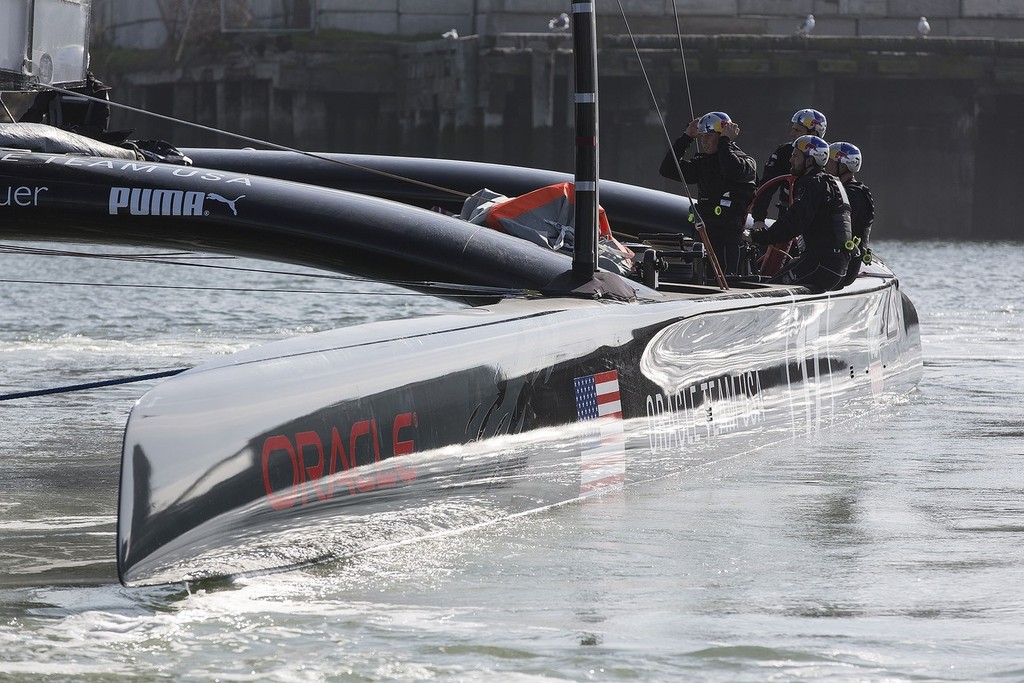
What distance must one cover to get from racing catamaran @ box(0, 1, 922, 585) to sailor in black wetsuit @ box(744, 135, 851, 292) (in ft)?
0.54

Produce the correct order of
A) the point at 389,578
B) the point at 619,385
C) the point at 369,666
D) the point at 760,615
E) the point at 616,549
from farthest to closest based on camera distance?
the point at 619,385, the point at 616,549, the point at 389,578, the point at 760,615, the point at 369,666

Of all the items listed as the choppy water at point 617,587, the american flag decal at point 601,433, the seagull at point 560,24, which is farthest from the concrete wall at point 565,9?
the american flag decal at point 601,433

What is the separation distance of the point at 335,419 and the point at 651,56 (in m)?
29.3

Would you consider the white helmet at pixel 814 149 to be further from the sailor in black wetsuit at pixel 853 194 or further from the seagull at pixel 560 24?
the seagull at pixel 560 24

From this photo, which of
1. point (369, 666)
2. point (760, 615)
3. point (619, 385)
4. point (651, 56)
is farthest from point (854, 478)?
point (651, 56)

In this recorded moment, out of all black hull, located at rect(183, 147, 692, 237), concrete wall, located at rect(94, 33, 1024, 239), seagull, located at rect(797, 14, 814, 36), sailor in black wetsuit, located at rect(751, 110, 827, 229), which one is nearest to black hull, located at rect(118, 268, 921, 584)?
sailor in black wetsuit, located at rect(751, 110, 827, 229)

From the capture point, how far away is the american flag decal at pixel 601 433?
205 inches

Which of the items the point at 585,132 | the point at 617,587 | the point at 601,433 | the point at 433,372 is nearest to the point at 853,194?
the point at 585,132

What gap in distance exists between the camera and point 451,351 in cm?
458

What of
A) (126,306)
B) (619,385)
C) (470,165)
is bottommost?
(126,306)

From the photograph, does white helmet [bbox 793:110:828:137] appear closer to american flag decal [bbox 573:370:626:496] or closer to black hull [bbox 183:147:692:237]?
black hull [bbox 183:147:692:237]

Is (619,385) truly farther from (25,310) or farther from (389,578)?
(25,310)

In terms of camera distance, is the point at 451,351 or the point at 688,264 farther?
the point at 688,264

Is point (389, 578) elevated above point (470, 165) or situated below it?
below
